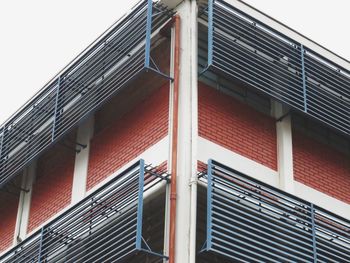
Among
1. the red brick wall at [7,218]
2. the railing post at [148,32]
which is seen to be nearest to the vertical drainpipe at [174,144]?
the railing post at [148,32]

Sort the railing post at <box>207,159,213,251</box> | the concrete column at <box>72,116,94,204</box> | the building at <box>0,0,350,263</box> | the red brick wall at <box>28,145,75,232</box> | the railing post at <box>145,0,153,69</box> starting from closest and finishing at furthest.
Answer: the railing post at <box>207,159,213,251</box> → the building at <box>0,0,350,263</box> → the railing post at <box>145,0,153,69</box> → the concrete column at <box>72,116,94,204</box> → the red brick wall at <box>28,145,75,232</box>

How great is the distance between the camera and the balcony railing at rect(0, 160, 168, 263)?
13962 millimetres

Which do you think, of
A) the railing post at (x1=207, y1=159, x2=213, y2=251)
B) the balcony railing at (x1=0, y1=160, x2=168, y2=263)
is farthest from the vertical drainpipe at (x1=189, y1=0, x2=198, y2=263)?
the balcony railing at (x1=0, y1=160, x2=168, y2=263)

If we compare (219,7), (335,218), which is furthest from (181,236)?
(219,7)

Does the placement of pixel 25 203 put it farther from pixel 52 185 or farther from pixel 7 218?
pixel 52 185

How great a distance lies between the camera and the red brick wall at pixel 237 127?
15.3 m

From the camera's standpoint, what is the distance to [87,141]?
56.9ft

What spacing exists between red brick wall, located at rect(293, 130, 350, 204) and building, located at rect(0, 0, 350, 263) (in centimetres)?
2

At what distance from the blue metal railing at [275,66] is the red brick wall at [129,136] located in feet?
3.57

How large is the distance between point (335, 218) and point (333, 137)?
2.23 m

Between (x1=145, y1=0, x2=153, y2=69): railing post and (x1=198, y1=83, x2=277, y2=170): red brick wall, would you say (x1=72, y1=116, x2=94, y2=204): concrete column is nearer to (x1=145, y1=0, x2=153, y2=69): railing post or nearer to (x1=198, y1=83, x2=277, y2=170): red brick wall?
(x1=145, y1=0, x2=153, y2=69): railing post

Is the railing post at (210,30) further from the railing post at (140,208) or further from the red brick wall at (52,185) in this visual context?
the red brick wall at (52,185)

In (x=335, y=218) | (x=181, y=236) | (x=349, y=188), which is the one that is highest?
(x=349, y=188)

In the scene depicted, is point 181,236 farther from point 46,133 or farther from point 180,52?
point 46,133
